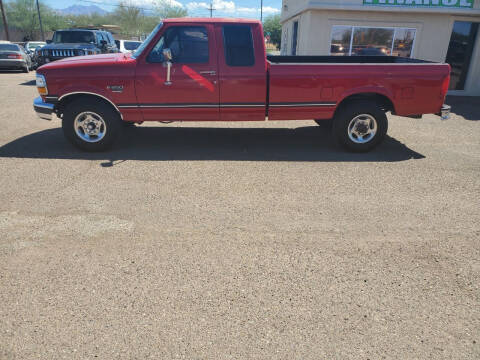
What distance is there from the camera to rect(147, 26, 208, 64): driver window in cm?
630

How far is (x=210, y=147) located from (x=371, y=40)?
9.51 m

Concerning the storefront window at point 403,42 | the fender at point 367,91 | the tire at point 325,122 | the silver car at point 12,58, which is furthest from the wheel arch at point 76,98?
the silver car at point 12,58

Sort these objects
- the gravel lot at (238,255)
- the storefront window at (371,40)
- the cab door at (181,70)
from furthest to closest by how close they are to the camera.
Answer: the storefront window at (371,40) → the cab door at (181,70) → the gravel lot at (238,255)

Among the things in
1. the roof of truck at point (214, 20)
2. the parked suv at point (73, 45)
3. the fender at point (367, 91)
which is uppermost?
the roof of truck at point (214, 20)

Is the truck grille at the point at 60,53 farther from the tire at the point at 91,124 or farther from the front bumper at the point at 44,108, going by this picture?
the tire at the point at 91,124

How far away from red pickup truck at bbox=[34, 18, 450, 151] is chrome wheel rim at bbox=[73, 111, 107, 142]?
2cm

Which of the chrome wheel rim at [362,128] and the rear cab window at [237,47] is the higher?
the rear cab window at [237,47]

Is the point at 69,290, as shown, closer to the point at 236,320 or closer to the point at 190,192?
the point at 236,320

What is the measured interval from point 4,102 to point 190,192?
9.05 meters

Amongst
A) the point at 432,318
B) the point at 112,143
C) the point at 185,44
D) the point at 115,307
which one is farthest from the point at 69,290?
the point at 185,44

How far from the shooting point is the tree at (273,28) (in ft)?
254

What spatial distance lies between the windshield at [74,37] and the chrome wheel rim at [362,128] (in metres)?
13.3

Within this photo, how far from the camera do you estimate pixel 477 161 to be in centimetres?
659

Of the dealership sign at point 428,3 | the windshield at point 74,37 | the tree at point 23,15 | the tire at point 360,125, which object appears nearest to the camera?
the tire at point 360,125
